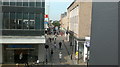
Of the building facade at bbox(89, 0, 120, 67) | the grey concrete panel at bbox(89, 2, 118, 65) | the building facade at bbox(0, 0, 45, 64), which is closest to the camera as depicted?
the building facade at bbox(89, 0, 120, 67)

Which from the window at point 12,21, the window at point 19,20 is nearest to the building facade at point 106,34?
the window at point 19,20

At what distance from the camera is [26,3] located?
83.0ft

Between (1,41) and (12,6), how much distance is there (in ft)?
12.4

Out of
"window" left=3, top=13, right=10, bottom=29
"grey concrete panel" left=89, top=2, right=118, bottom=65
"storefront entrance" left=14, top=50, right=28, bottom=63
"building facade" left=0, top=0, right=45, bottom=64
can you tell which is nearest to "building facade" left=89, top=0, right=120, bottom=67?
"grey concrete panel" left=89, top=2, right=118, bottom=65

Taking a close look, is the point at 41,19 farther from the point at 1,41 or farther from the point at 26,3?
the point at 1,41

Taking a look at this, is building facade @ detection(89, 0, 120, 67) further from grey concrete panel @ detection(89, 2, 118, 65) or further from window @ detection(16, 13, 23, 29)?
window @ detection(16, 13, 23, 29)

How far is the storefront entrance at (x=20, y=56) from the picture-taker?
24875 millimetres

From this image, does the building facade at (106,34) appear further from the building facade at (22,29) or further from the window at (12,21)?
the window at (12,21)

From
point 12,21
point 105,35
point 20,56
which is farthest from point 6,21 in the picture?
point 105,35

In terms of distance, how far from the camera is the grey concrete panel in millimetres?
20281

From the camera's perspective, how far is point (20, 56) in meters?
24.8

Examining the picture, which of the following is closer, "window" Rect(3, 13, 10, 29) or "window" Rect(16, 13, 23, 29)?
"window" Rect(3, 13, 10, 29)

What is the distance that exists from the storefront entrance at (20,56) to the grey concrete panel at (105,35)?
6977 millimetres

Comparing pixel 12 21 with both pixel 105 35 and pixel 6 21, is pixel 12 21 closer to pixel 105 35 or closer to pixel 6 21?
pixel 6 21
